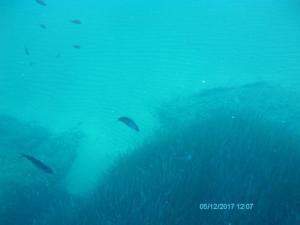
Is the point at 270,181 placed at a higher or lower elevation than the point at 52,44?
higher

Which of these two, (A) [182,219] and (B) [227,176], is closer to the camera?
(A) [182,219]

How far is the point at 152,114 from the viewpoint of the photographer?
9.42 m

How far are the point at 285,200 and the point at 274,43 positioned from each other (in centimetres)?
1116

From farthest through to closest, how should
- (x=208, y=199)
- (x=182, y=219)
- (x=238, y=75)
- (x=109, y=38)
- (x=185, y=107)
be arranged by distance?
(x=109, y=38), (x=238, y=75), (x=185, y=107), (x=208, y=199), (x=182, y=219)

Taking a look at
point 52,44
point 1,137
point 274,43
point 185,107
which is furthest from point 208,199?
point 52,44

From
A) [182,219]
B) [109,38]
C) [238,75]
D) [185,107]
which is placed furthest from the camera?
[109,38]

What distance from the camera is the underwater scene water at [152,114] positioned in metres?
5.14

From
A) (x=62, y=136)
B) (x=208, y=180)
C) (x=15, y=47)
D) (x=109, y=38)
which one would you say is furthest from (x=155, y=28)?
(x=208, y=180)

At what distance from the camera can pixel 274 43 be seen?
14.0 m

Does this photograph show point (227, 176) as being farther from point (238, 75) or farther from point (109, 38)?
point (109, 38)

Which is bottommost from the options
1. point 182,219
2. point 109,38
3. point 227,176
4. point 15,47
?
point 15,47

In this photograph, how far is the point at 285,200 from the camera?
16.3ft

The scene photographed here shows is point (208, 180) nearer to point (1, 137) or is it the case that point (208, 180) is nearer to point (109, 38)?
point (1, 137)

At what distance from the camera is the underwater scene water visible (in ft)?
16.9
